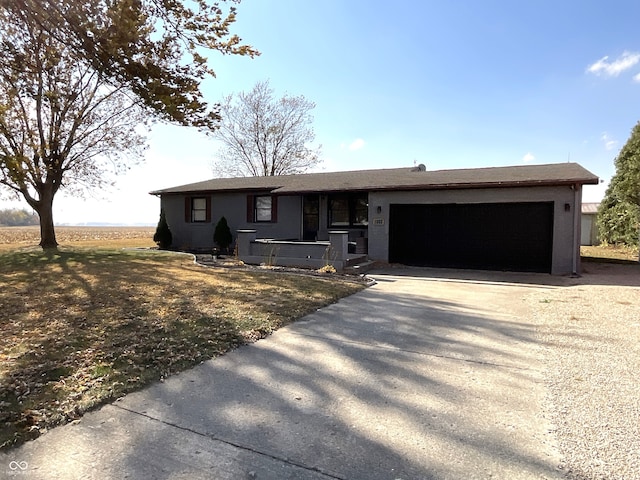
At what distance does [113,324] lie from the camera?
4.91 m

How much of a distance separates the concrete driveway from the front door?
1036cm

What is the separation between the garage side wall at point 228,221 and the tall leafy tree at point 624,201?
13.3 m

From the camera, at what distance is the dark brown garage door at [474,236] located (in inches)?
435

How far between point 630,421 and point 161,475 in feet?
10.1

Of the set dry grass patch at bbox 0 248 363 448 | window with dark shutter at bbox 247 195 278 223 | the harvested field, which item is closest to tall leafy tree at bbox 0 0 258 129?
dry grass patch at bbox 0 248 363 448

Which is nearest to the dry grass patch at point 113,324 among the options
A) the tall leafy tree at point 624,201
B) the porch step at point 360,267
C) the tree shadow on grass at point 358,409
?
the tree shadow on grass at point 358,409

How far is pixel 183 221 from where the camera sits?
1750 centimetres

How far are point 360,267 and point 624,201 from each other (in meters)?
Answer: 13.7

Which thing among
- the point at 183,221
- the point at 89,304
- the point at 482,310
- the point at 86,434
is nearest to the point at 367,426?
the point at 86,434

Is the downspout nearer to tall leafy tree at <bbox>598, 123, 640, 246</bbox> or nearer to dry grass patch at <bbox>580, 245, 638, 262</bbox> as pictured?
dry grass patch at <bbox>580, 245, 638, 262</bbox>

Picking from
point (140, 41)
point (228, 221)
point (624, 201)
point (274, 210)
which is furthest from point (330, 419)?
point (624, 201)

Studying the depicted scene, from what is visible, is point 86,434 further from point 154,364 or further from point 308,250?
point 308,250

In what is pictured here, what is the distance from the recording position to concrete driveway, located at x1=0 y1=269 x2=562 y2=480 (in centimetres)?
218

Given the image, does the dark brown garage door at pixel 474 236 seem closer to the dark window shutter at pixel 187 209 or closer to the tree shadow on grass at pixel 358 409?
the tree shadow on grass at pixel 358 409
